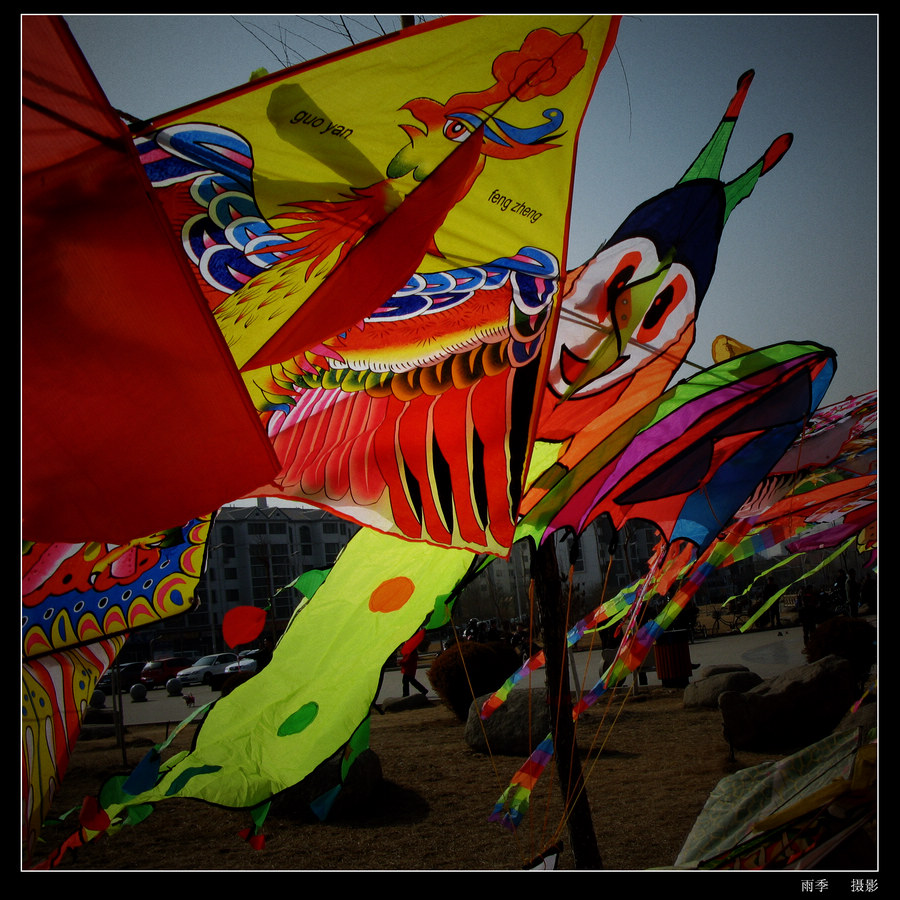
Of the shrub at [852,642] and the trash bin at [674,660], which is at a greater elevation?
the shrub at [852,642]

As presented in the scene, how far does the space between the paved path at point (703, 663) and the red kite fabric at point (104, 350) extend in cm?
1119

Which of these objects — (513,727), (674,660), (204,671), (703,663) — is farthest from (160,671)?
(513,727)

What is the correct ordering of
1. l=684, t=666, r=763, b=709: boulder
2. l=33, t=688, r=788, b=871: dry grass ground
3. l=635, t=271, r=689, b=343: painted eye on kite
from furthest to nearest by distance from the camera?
l=684, t=666, r=763, b=709: boulder → l=33, t=688, r=788, b=871: dry grass ground → l=635, t=271, r=689, b=343: painted eye on kite

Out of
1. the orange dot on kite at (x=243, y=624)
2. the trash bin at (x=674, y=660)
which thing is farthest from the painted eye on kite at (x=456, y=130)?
the trash bin at (x=674, y=660)

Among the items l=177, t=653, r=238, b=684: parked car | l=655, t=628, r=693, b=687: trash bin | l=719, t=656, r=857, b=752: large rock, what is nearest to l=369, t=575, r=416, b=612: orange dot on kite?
l=719, t=656, r=857, b=752: large rock

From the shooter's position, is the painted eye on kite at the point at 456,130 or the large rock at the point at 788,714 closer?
the painted eye on kite at the point at 456,130

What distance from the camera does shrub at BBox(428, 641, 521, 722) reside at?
39.7ft

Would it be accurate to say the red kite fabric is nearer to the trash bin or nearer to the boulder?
the boulder

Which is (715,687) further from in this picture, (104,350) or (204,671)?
(204,671)

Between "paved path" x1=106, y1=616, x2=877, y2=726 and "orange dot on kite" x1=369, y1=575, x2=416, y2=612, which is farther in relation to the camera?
"paved path" x1=106, y1=616, x2=877, y2=726

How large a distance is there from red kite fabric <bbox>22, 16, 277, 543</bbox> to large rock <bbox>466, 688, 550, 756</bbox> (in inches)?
315

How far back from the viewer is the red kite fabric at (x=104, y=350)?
1.75 meters

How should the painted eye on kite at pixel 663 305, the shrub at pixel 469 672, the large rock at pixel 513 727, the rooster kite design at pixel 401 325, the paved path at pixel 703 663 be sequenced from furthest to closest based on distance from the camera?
1. the paved path at pixel 703 663
2. the shrub at pixel 469 672
3. the large rock at pixel 513 727
4. the painted eye on kite at pixel 663 305
5. the rooster kite design at pixel 401 325

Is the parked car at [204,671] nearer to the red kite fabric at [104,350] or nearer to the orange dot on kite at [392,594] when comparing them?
the orange dot on kite at [392,594]
